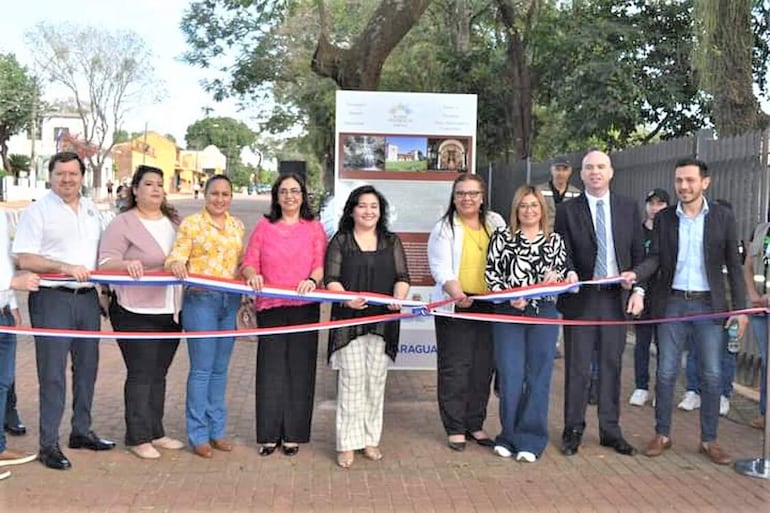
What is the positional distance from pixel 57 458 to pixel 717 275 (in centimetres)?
455

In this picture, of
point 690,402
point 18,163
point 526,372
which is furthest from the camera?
point 18,163

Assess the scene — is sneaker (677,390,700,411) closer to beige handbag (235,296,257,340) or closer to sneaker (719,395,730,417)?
sneaker (719,395,730,417)

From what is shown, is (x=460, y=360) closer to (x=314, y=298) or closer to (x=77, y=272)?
(x=314, y=298)

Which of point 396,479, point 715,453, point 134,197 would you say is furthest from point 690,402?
point 134,197

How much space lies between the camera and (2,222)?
5418 mm

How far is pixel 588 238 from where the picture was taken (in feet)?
19.0

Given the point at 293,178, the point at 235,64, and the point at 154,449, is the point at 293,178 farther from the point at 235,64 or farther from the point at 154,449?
the point at 235,64

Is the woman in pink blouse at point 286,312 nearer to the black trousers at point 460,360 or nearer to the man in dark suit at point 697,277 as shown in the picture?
the black trousers at point 460,360

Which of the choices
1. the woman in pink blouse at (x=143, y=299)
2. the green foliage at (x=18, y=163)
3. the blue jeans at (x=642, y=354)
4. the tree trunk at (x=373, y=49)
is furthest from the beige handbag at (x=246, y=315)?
the green foliage at (x=18, y=163)

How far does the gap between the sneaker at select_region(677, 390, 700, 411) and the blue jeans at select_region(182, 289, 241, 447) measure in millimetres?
3998

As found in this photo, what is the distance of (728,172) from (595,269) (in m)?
3.09

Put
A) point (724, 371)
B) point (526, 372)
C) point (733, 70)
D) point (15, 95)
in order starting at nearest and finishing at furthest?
point (526, 372) → point (724, 371) → point (733, 70) → point (15, 95)

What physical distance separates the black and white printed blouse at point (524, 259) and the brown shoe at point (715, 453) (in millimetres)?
1546

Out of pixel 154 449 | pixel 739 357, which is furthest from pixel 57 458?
pixel 739 357
